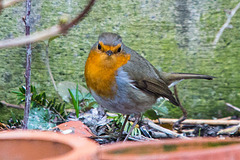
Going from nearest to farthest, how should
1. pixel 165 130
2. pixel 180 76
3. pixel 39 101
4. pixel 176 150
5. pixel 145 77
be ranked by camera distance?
1. pixel 176 150
2. pixel 39 101
3. pixel 165 130
4. pixel 145 77
5. pixel 180 76

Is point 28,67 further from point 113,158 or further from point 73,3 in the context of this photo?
point 113,158

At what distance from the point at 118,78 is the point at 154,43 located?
80 centimetres

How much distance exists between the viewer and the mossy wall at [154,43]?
3.39m

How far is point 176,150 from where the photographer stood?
1.00 meters

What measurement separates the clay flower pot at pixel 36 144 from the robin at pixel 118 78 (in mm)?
1688

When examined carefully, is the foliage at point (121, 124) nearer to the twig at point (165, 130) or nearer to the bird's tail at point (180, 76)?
the twig at point (165, 130)

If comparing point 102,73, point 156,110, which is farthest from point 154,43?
point 102,73

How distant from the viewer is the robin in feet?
9.33

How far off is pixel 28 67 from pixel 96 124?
0.77 meters

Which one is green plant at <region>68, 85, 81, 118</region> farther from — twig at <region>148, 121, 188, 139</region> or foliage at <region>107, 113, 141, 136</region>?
twig at <region>148, 121, 188, 139</region>

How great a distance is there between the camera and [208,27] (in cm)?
359

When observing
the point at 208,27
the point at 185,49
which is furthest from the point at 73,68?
the point at 208,27

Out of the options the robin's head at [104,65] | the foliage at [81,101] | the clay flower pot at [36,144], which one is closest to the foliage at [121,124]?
the foliage at [81,101]

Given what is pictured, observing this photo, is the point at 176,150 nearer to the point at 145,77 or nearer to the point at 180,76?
the point at 145,77
